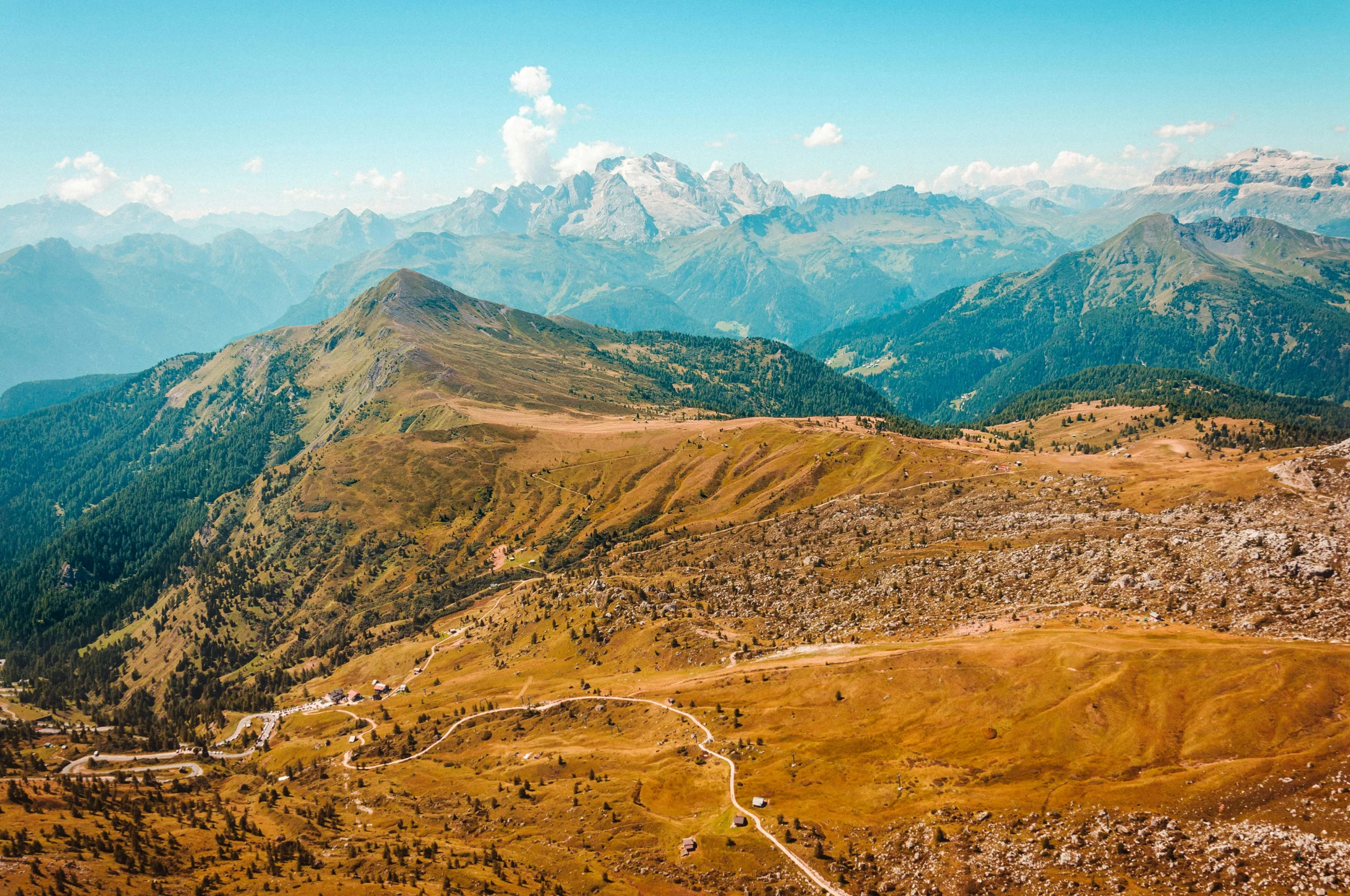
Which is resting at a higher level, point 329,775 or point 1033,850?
point 1033,850

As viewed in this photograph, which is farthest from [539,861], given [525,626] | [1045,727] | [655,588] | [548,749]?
[525,626]

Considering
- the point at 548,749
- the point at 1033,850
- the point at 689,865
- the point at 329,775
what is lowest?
the point at 329,775

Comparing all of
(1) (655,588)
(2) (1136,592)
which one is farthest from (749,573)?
(2) (1136,592)

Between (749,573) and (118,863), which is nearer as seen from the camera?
(118,863)

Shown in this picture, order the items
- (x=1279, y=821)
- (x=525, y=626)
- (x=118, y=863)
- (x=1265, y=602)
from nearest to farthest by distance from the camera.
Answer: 1. (x=1279, y=821)
2. (x=118, y=863)
3. (x=1265, y=602)
4. (x=525, y=626)

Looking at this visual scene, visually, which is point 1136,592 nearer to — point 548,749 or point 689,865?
point 689,865

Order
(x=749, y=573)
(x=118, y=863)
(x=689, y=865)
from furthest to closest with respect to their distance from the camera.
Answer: (x=749, y=573) → (x=118, y=863) → (x=689, y=865)

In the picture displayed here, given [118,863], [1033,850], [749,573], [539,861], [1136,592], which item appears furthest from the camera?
[749,573]

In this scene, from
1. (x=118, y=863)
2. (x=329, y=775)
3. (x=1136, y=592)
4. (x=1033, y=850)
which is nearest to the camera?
(x=1033, y=850)

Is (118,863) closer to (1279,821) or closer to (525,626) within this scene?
(525,626)
